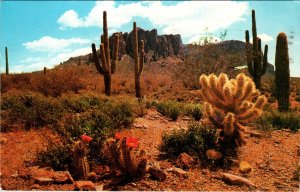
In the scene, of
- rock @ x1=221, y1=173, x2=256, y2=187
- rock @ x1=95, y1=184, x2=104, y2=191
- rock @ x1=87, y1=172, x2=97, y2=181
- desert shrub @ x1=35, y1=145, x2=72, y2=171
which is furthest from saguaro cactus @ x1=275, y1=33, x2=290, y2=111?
rock @ x1=95, y1=184, x2=104, y2=191

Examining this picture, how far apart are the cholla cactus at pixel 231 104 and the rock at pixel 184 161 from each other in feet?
3.55

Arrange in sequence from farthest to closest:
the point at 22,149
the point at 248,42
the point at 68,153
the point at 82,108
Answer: the point at 248,42 < the point at 82,108 < the point at 22,149 < the point at 68,153

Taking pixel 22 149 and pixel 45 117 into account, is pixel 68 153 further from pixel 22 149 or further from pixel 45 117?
pixel 45 117

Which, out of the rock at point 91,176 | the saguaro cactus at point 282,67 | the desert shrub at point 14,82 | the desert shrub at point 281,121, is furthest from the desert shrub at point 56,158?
the desert shrub at point 14,82

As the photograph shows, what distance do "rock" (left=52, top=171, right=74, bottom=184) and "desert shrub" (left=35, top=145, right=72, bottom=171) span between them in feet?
1.38

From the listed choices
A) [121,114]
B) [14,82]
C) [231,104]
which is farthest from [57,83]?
[231,104]

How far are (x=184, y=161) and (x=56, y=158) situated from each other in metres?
A: 2.38

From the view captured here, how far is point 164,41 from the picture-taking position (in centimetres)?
8638

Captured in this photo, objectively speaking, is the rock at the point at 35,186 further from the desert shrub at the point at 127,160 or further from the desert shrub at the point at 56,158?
the desert shrub at the point at 127,160

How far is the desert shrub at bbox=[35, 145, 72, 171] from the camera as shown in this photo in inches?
A: 283

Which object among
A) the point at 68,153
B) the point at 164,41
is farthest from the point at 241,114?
the point at 164,41

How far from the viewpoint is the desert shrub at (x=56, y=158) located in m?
7.20

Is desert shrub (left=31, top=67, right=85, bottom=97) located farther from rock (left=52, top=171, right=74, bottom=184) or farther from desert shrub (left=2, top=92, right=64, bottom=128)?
rock (left=52, top=171, right=74, bottom=184)

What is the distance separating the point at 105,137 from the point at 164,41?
79.6 meters
